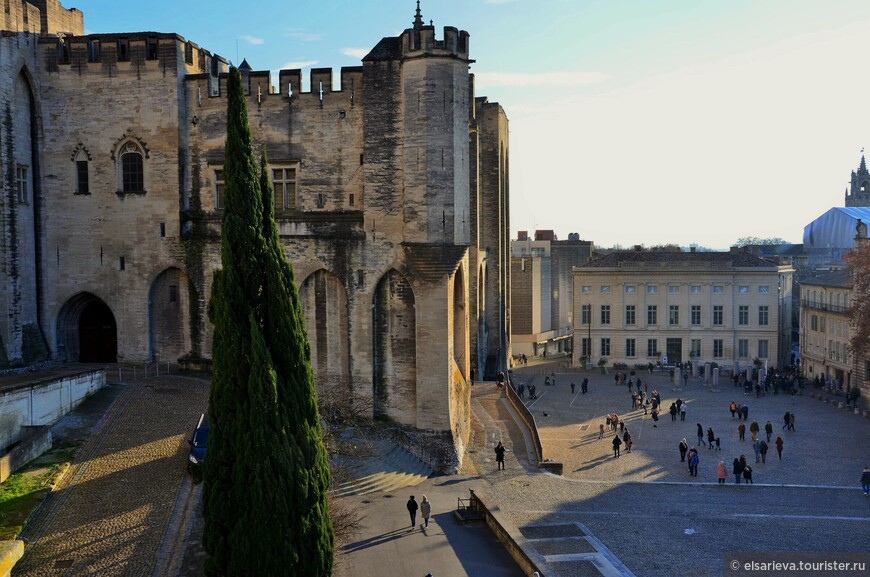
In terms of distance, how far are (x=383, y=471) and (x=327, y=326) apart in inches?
228

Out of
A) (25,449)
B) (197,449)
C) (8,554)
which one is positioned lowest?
(197,449)

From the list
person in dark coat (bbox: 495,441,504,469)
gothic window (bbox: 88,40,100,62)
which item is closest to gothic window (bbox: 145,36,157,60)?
gothic window (bbox: 88,40,100,62)

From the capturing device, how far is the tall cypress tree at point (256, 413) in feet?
44.8

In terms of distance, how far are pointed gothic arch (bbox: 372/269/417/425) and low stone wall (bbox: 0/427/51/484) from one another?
33.5 ft

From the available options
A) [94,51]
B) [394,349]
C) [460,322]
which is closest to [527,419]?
[460,322]

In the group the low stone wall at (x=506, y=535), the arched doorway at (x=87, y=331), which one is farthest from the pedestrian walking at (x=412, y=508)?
the arched doorway at (x=87, y=331)

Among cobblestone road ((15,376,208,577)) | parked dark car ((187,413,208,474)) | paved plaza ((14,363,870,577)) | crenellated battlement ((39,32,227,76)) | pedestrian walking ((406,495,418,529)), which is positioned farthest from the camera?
crenellated battlement ((39,32,227,76))

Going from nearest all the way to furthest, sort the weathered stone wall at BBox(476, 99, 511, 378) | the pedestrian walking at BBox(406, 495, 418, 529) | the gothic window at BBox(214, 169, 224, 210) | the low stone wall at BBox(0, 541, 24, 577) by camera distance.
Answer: the low stone wall at BBox(0, 541, 24, 577), the pedestrian walking at BBox(406, 495, 418, 529), the gothic window at BBox(214, 169, 224, 210), the weathered stone wall at BBox(476, 99, 511, 378)

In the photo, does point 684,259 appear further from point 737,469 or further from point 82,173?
point 82,173

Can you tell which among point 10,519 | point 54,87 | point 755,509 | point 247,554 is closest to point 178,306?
point 54,87

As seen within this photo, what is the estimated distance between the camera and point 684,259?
189 ft

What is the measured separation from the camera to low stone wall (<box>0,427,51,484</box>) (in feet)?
59.0

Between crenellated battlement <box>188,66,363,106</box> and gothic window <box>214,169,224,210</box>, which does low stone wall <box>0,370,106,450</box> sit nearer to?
gothic window <box>214,169,224,210</box>

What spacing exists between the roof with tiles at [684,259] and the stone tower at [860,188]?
54.3 m
